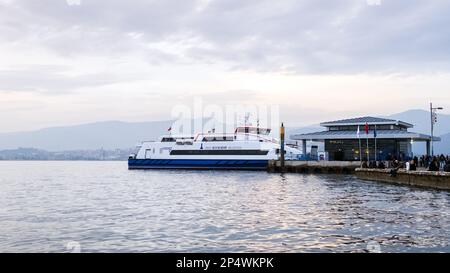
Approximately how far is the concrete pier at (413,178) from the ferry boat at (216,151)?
33.5 meters

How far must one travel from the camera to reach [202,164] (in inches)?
3656

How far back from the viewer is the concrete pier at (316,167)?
75000mm

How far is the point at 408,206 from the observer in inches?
1089

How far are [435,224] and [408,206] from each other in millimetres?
7178

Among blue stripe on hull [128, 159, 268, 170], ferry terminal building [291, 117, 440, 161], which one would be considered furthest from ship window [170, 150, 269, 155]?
ferry terminal building [291, 117, 440, 161]

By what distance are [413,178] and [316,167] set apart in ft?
116

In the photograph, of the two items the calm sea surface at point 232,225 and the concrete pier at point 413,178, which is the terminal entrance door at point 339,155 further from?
the calm sea surface at point 232,225
